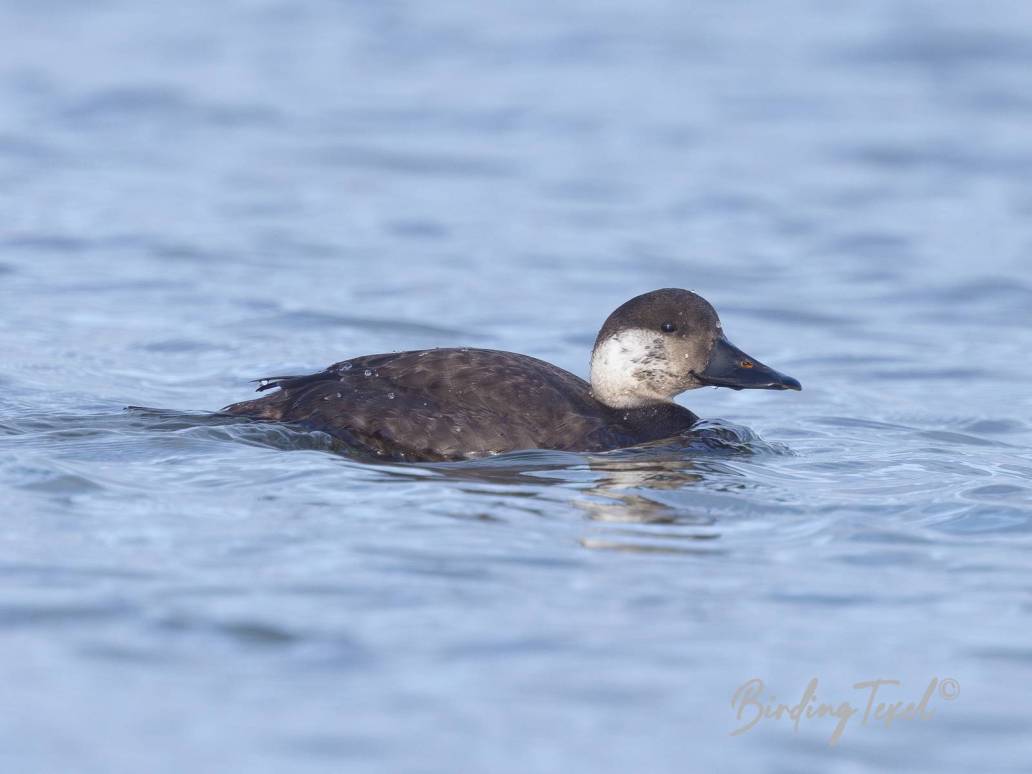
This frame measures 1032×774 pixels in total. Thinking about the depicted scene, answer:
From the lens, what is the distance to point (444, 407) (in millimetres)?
7496

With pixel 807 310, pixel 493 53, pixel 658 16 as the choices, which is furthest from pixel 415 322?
pixel 658 16

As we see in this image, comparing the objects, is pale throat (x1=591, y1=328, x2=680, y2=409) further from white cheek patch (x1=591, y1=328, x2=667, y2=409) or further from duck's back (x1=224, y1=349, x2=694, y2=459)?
duck's back (x1=224, y1=349, x2=694, y2=459)

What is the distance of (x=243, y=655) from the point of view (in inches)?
195

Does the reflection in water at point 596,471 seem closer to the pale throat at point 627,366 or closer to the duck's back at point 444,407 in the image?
the duck's back at point 444,407

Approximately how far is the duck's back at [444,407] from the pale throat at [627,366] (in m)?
0.18

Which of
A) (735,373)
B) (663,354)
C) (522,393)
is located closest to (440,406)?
(522,393)

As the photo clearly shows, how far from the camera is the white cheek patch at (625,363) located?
8070 mm

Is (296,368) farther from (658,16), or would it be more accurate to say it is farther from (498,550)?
(658,16)

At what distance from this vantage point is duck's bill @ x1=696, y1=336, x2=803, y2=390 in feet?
26.6

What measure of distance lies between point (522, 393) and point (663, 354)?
2.79 feet
